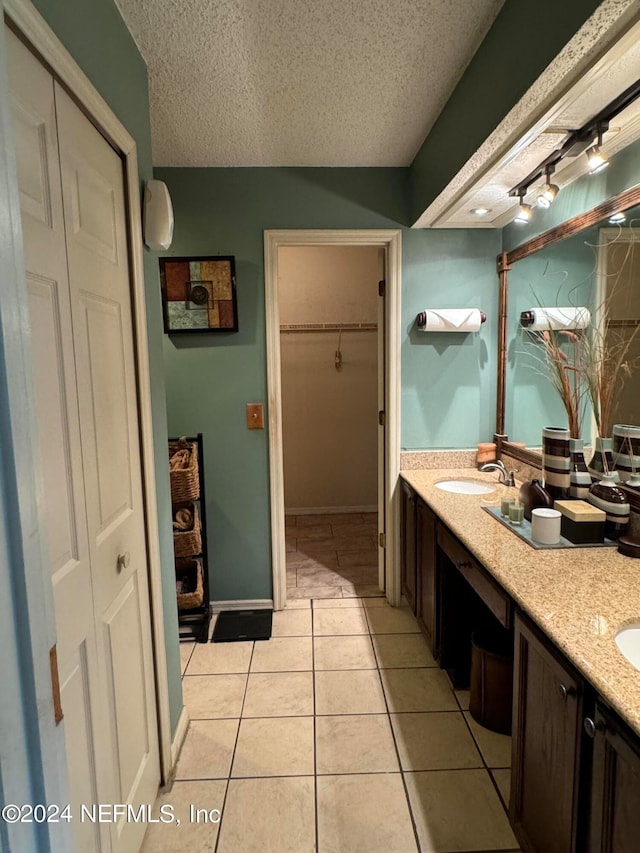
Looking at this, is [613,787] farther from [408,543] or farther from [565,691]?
[408,543]

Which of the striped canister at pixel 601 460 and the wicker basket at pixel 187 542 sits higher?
the striped canister at pixel 601 460

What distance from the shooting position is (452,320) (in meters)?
2.61

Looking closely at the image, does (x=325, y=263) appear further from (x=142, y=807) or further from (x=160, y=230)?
(x=142, y=807)

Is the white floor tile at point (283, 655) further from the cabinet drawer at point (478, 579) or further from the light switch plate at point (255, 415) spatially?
the light switch plate at point (255, 415)

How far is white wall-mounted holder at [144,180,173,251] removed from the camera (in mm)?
1525

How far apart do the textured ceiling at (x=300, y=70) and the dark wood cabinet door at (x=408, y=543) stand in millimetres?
1816

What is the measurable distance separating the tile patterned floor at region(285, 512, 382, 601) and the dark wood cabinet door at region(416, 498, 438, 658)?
0.66m

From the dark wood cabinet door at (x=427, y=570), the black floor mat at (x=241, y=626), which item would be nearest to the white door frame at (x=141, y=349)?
the black floor mat at (x=241, y=626)

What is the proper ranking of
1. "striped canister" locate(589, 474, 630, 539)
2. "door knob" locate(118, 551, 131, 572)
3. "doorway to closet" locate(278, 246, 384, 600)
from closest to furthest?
"door knob" locate(118, 551, 131, 572), "striped canister" locate(589, 474, 630, 539), "doorway to closet" locate(278, 246, 384, 600)

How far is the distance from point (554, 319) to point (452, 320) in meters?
0.57

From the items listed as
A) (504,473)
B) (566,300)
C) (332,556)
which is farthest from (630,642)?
(332,556)

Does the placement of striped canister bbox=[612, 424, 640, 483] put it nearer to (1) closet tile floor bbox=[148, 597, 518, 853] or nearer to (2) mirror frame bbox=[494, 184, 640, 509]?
(2) mirror frame bbox=[494, 184, 640, 509]

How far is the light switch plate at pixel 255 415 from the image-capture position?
8.73 ft

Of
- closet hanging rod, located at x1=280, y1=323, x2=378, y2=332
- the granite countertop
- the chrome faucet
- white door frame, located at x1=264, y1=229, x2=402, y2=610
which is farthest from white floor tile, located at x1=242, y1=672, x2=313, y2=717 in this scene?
Answer: closet hanging rod, located at x1=280, y1=323, x2=378, y2=332
